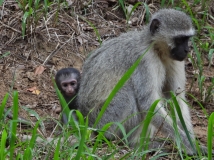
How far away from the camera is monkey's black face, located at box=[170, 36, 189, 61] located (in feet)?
22.2

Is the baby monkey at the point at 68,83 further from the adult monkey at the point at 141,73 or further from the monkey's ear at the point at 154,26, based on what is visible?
the monkey's ear at the point at 154,26

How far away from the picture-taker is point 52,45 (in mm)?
8945

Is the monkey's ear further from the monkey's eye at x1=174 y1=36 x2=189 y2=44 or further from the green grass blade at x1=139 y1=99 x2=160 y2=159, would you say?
the green grass blade at x1=139 y1=99 x2=160 y2=159

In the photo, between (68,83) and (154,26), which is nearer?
(154,26)

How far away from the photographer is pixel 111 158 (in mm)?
5609

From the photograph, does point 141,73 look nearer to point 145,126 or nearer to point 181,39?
point 181,39

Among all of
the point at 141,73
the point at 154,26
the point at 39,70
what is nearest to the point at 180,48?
the point at 154,26

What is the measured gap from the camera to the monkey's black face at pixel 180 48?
6777mm

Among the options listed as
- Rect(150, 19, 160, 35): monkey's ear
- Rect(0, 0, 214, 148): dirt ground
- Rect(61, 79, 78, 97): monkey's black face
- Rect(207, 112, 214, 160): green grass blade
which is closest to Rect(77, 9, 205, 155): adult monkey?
Rect(150, 19, 160, 35): monkey's ear

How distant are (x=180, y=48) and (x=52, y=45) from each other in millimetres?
2795

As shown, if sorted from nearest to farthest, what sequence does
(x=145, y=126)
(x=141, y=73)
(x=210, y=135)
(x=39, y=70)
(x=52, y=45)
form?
(x=210, y=135) → (x=145, y=126) → (x=141, y=73) → (x=39, y=70) → (x=52, y=45)

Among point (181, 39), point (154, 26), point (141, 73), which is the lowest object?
point (141, 73)

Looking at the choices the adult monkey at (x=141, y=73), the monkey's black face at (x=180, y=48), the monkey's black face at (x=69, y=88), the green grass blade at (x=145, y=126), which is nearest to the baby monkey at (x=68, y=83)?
the monkey's black face at (x=69, y=88)

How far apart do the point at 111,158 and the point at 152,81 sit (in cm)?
149
